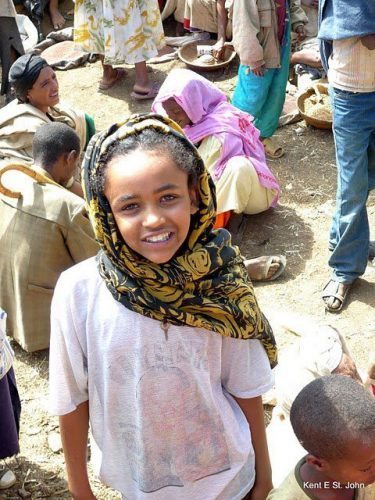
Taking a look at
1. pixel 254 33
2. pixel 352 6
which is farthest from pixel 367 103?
pixel 254 33

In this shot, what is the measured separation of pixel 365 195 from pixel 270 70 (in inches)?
79.4

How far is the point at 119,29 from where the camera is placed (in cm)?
651

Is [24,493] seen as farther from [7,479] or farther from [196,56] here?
[196,56]

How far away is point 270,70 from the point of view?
531 cm

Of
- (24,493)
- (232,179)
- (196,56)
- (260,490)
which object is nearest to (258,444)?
(260,490)

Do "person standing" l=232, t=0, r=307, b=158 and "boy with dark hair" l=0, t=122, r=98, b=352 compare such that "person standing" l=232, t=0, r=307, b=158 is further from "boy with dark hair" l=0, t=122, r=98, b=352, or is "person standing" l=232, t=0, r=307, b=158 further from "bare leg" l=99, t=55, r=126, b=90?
"boy with dark hair" l=0, t=122, r=98, b=352

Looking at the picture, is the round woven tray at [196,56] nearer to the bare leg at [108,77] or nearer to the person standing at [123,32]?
the person standing at [123,32]

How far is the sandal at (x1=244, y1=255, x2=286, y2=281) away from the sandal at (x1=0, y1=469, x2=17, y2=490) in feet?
5.95

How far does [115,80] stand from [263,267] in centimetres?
355

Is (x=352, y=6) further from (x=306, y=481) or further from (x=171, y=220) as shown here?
(x=306, y=481)

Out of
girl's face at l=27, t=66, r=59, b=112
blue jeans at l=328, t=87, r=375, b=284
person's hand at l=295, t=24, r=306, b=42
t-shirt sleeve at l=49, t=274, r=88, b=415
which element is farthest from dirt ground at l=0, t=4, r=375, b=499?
girl's face at l=27, t=66, r=59, b=112

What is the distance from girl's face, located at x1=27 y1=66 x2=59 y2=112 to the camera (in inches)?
179

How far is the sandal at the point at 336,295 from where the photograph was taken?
3.94m

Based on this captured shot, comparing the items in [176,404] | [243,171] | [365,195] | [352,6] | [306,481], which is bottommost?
[243,171]
